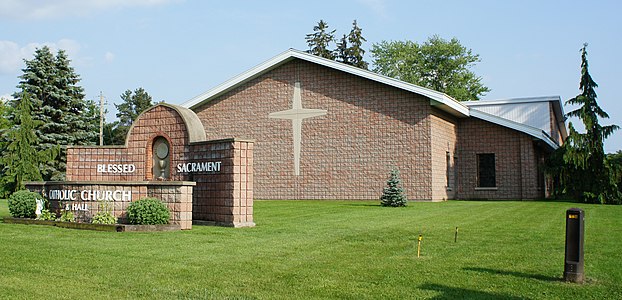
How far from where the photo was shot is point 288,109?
29297 mm

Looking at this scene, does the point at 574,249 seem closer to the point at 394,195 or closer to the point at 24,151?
the point at 394,195

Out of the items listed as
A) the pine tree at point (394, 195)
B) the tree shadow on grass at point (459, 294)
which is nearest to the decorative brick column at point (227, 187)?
the tree shadow on grass at point (459, 294)

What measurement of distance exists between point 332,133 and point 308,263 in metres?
19.4

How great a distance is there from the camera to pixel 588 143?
87.5 ft

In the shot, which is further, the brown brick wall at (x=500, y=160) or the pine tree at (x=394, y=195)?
the brown brick wall at (x=500, y=160)

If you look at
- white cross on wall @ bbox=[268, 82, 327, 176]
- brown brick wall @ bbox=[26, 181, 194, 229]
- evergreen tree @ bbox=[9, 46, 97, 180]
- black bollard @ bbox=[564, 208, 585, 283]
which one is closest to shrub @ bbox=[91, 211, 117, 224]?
brown brick wall @ bbox=[26, 181, 194, 229]

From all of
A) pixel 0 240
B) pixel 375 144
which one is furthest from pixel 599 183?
pixel 0 240

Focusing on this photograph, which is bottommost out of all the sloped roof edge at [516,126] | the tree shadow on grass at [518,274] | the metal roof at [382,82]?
the tree shadow on grass at [518,274]

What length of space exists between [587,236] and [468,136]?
714 inches

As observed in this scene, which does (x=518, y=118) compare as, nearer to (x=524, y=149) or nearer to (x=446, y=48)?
(x=524, y=149)

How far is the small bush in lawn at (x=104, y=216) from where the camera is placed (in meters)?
14.0

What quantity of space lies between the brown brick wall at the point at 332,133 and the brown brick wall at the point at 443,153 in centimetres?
57

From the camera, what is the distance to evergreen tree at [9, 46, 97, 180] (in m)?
40.6

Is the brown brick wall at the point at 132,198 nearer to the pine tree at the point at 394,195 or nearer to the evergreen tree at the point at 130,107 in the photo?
the pine tree at the point at 394,195
